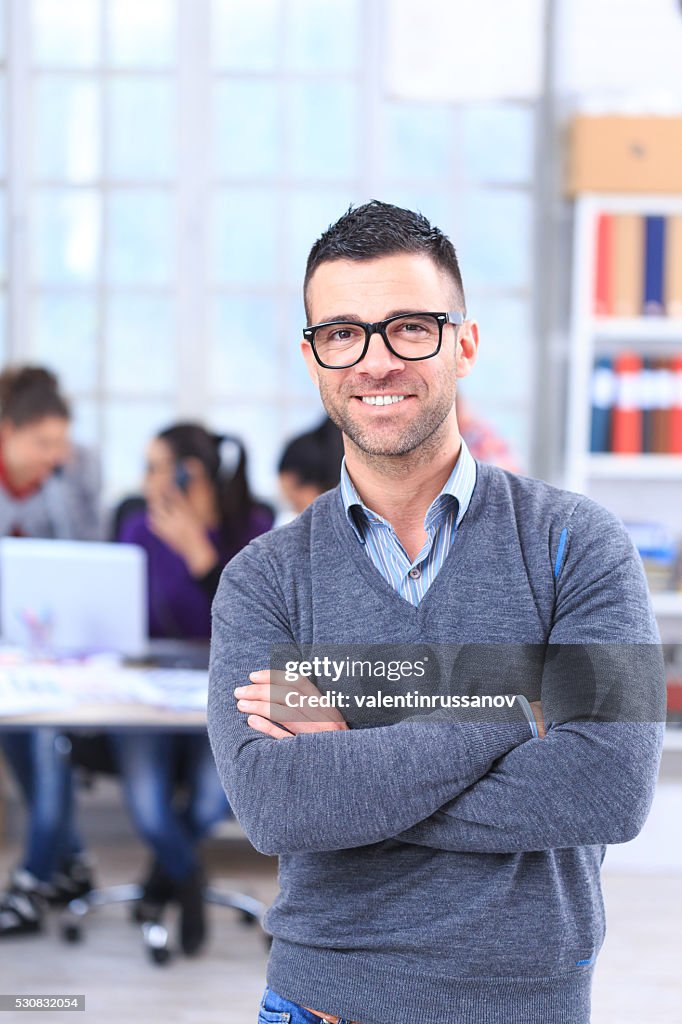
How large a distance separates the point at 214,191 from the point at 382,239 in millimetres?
3558

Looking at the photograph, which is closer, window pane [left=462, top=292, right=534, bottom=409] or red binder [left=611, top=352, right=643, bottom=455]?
red binder [left=611, top=352, right=643, bottom=455]

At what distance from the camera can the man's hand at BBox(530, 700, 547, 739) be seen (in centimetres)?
126

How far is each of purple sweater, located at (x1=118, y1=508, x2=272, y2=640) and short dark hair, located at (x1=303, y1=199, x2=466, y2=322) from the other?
7.38ft

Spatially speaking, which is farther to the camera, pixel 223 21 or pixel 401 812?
pixel 223 21

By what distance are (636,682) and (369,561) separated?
0.32m

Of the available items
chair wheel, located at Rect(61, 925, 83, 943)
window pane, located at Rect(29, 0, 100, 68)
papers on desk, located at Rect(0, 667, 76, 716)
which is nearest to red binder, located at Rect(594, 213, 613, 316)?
window pane, located at Rect(29, 0, 100, 68)

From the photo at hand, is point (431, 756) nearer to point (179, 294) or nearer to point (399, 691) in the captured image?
point (399, 691)

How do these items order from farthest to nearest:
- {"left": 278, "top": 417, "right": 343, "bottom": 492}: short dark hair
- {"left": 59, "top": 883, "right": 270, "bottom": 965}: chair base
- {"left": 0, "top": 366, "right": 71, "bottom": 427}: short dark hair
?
{"left": 0, "top": 366, "right": 71, "bottom": 427}: short dark hair, {"left": 278, "top": 417, "right": 343, "bottom": 492}: short dark hair, {"left": 59, "top": 883, "right": 270, "bottom": 965}: chair base

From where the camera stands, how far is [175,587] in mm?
3502

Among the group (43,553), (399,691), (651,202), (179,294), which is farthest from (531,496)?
(179,294)

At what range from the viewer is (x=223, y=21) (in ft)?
15.1

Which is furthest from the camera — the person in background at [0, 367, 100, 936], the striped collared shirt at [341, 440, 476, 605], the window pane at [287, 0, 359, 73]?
the window pane at [287, 0, 359, 73]

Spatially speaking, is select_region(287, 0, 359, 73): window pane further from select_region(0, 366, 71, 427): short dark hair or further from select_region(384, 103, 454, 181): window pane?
select_region(0, 366, 71, 427): short dark hair

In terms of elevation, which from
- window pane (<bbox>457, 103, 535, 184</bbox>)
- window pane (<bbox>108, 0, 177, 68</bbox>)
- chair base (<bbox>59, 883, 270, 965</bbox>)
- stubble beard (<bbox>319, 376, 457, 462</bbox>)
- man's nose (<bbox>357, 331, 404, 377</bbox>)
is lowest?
chair base (<bbox>59, 883, 270, 965</bbox>)
